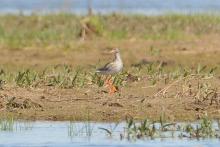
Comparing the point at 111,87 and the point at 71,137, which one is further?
the point at 111,87

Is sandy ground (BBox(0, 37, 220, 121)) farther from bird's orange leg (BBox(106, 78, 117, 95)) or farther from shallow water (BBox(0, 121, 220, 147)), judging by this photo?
shallow water (BBox(0, 121, 220, 147))

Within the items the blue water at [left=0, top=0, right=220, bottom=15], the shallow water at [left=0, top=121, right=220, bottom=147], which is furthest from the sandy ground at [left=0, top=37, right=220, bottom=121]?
the blue water at [left=0, top=0, right=220, bottom=15]

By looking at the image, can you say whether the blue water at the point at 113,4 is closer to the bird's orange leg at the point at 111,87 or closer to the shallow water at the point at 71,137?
the bird's orange leg at the point at 111,87

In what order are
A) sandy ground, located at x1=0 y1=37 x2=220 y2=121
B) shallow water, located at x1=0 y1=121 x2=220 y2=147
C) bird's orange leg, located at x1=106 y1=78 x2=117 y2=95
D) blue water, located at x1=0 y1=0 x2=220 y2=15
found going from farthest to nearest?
blue water, located at x1=0 y1=0 x2=220 y2=15
bird's orange leg, located at x1=106 y1=78 x2=117 y2=95
sandy ground, located at x1=0 y1=37 x2=220 y2=121
shallow water, located at x1=0 y1=121 x2=220 y2=147

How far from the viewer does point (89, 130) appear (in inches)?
424

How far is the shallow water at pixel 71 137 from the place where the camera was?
1020 cm

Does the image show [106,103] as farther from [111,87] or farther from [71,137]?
[71,137]

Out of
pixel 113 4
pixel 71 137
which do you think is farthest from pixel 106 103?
pixel 113 4

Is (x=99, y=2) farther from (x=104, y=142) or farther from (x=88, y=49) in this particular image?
(x=104, y=142)

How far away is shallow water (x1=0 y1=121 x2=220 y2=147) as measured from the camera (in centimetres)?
1020

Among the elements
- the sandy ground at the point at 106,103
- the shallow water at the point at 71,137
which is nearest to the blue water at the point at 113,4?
the sandy ground at the point at 106,103

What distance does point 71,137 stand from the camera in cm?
1059

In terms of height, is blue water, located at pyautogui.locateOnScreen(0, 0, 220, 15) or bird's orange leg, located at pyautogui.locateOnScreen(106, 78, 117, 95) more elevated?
blue water, located at pyautogui.locateOnScreen(0, 0, 220, 15)

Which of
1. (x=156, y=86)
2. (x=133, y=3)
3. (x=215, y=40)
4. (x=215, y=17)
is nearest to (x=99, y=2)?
(x=133, y=3)
